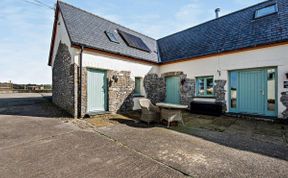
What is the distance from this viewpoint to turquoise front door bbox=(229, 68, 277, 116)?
6504mm

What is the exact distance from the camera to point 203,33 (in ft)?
33.1

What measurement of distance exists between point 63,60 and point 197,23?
10.2 meters

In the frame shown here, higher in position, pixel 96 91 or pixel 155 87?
pixel 155 87

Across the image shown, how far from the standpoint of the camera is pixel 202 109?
26.7ft

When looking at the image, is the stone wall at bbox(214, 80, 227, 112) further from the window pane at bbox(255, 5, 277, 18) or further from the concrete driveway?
the concrete driveway

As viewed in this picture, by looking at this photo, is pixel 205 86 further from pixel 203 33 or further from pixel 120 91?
pixel 120 91

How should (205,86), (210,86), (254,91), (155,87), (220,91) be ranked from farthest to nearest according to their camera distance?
(155,87) → (205,86) → (210,86) → (220,91) → (254,91)

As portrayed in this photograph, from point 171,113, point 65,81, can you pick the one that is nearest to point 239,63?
point 171,113

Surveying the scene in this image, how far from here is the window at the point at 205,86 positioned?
8.33m

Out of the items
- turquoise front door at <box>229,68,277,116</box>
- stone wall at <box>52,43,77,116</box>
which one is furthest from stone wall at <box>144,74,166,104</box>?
stone wall at <box>52,43,77,116</box>

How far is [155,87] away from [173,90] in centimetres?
133

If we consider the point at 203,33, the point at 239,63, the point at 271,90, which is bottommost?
the point at 271,90

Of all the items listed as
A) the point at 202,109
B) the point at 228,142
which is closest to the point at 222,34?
the point at 202,109

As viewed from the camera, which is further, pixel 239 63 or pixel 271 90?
pixel 239 63
